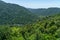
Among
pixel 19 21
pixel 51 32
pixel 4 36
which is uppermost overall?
Answer: pixel 4 36

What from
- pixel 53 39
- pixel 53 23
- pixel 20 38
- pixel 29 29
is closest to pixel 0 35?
pixel 20 38

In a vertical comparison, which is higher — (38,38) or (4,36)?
(4,36)

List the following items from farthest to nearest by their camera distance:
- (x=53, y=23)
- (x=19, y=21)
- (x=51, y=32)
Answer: (x=19, y=21) → (x=53, y=23) → (x=51, y=32)

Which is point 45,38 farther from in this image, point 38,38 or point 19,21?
point 19,21

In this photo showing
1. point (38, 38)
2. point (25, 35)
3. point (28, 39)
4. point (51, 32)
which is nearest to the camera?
point (38, 38)

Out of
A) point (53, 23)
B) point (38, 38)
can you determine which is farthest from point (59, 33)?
point (53, 23)

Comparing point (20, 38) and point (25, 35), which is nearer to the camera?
point (20, 38)

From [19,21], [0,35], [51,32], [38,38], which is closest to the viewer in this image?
[0,35]

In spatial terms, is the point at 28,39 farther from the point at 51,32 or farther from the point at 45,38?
the point at 51,32

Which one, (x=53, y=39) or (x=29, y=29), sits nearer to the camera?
(x=53, y=39)
